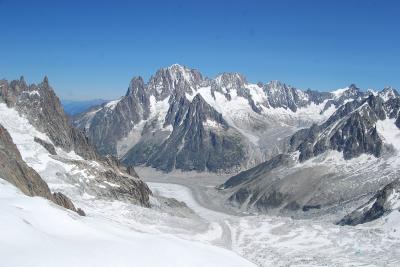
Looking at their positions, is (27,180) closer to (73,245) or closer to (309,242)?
(73,245)

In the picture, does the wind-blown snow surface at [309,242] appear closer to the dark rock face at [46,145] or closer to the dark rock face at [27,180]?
the dark rock face at [27,180]

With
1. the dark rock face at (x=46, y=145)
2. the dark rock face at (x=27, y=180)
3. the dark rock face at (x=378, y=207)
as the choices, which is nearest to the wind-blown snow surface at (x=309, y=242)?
the dark rock face at (x=378, y=207)

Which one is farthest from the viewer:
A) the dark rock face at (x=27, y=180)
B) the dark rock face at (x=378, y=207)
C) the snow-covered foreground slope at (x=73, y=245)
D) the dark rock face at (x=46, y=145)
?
the dark rock face at (x=46, y=145)

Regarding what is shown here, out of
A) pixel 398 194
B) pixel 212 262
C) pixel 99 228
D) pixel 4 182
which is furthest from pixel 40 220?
pixel 398 194

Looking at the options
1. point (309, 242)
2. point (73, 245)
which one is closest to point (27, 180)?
point (73, 245)

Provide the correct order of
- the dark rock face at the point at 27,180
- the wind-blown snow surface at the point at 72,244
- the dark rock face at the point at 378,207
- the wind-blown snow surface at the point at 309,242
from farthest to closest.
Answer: the dark rock face at the point at 378,207, the wind-blown snow surface at the point at 309,242, the dark rock face at the point at 27,180, the wind-blown snow surface at the point at 72,244

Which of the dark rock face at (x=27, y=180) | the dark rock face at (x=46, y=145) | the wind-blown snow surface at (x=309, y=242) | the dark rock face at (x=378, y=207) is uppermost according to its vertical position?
the dark rock face at (x=46, y=145)

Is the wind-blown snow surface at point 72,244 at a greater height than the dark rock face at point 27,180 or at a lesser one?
lesser
